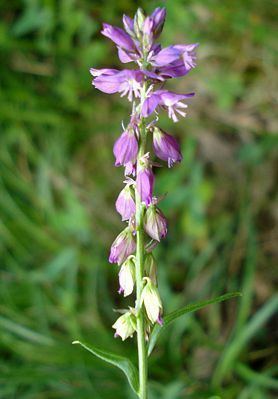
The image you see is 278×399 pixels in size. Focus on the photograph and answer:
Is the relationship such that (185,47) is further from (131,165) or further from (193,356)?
(193,356)

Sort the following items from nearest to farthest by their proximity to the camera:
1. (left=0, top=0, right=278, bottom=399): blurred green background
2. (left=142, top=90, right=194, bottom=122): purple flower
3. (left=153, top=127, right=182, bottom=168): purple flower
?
1. (left=142, top=90, right=194, bottom=122): purple flower
2. (left=153, top=127, right=182, bottom=168): purple flower
3. (left=0, top=0, right=278, bottom=399): blurred green background

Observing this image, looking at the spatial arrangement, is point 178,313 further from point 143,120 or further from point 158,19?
point 158,19

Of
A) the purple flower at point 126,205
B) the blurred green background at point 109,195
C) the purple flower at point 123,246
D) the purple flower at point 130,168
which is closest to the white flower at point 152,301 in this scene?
the purple flower at point 123,246

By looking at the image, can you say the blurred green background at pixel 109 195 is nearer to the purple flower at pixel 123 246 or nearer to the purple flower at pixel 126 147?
the purple flower at pixel 123 246

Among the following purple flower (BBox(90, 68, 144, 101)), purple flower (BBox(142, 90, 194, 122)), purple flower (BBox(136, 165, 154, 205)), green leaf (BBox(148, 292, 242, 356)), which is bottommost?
green leaf (BBox(148, 292, 242, 356))

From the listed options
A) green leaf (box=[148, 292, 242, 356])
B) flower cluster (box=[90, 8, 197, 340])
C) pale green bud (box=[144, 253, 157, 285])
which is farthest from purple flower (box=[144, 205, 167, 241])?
green leaf (box=[148, 292, 242, 356])

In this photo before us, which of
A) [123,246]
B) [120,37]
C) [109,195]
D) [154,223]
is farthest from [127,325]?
[109,195]

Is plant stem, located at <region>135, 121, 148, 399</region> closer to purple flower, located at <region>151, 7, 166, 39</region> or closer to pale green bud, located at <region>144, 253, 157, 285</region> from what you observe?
pale green bud, located at <region>144, 253, 157, 285</region>

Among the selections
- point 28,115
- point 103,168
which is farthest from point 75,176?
point 28,115
